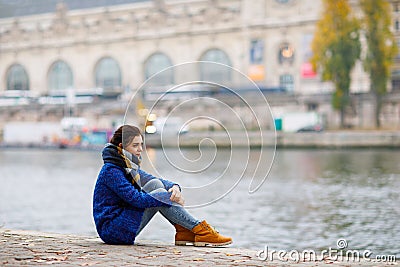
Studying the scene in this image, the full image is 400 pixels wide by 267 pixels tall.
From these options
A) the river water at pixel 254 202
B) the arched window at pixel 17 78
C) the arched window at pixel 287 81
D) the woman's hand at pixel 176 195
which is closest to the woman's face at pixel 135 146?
the river water at pixel 254 202

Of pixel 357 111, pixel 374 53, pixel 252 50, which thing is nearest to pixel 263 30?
pixel 252 50

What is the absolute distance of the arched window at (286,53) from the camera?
65062 mm

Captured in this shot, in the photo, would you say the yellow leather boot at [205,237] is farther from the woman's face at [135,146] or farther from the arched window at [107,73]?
the arched window at [107,73]

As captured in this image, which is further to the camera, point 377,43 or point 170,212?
point 377,43

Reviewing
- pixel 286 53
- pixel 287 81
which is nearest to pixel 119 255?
pixel 286 53

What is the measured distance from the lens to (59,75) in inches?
3061

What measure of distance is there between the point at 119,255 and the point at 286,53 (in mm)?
58951

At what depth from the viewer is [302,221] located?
50.9 ft

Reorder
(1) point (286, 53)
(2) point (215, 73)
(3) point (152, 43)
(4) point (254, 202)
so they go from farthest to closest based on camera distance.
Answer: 1. (3) point (152, 43)
2. (1) point (286, 53)
3. (4) point (254, 202)
4. (2) point (215, 73)

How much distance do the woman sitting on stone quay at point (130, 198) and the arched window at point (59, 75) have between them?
231ft

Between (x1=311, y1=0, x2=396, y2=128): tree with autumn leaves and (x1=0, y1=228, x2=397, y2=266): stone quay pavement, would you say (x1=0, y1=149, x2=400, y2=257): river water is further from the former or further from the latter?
(x1=311, y1=0, x2=396, y2=128): tree with autumn leaves

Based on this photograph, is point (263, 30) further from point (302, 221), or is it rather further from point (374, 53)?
point (302, 221)

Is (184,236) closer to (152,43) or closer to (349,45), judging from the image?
(349,45)

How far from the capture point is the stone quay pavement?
20.9ft
